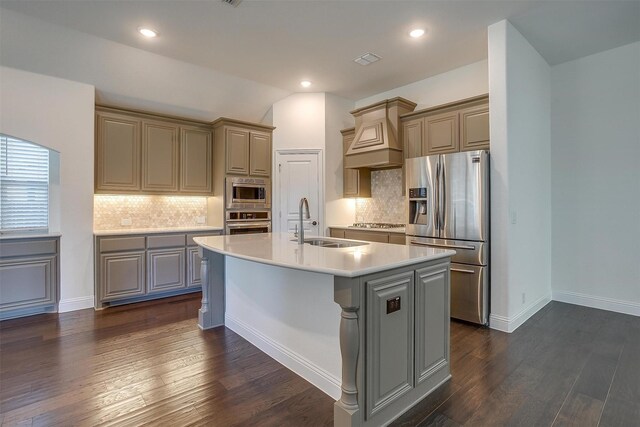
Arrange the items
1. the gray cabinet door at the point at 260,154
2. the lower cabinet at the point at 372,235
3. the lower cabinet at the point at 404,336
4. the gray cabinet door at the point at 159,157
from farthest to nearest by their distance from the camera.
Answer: the gray cabinet door at the point at 260,154, the gray cabinet door at the point at 159,157, the lower cabinet at the point at 372,235, the lower cabinet at the point at 404,336

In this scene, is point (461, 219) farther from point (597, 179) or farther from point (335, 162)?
point (335, 162)

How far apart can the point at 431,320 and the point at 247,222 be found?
3602mm

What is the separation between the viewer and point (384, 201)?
529 cm

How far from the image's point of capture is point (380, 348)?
1.83 meters

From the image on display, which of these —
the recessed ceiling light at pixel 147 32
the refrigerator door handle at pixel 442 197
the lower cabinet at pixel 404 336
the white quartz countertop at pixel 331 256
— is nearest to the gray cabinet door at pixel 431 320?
the lower cabinet at pixel 404 336

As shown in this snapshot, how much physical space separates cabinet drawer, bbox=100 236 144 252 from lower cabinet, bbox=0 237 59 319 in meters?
0.47

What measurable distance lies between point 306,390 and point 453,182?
8.27 ft

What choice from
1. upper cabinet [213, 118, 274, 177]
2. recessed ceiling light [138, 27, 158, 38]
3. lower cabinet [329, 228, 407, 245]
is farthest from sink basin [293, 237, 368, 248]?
recessed ceiling light [138, 27, 158, 38]

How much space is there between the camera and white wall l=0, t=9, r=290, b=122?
341 cm

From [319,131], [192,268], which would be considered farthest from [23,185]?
[319,131]

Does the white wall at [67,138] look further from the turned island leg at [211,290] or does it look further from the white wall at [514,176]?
the white wall at [514,176]

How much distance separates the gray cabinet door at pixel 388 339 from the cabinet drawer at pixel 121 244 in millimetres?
3587

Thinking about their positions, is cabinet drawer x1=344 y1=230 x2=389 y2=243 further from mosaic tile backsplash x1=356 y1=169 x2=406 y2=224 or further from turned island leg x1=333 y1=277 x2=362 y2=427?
turned island leg x1=333 y1=277 x2=362 y2=427

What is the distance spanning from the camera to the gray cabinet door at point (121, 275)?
3.99 meters
